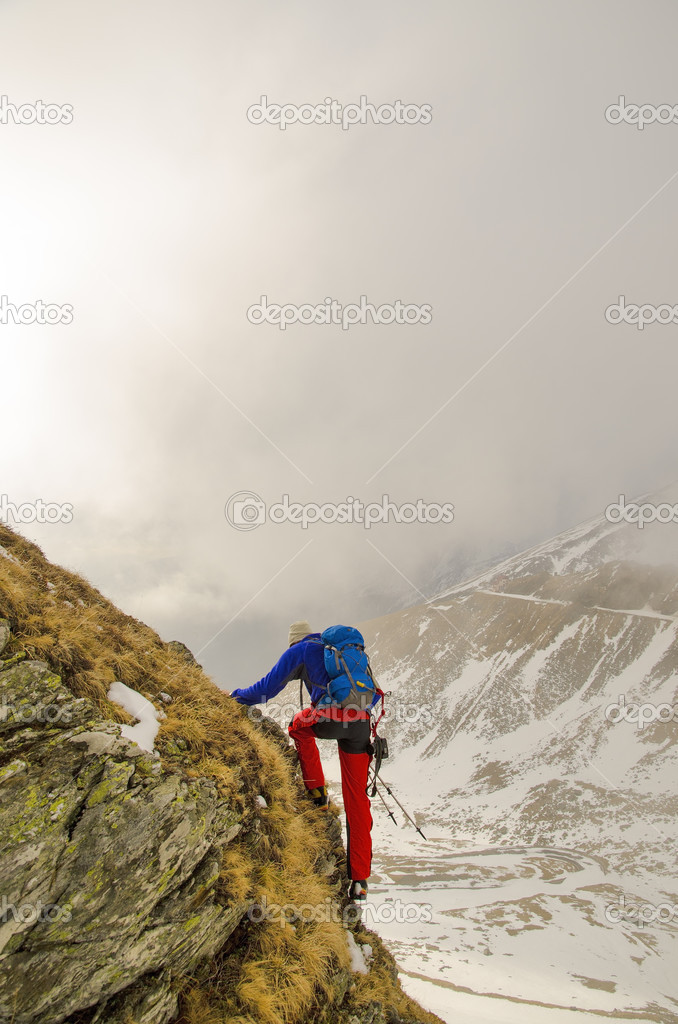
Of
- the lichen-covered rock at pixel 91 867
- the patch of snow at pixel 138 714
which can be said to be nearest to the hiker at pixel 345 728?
the patch of snow at pixel 138 714

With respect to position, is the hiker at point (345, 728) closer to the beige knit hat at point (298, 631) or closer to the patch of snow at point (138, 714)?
the beige knit hat at point (298, 631)

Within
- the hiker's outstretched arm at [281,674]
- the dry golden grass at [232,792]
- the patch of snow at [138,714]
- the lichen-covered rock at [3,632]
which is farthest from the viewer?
the hiker's outstretched arm at [281,674]

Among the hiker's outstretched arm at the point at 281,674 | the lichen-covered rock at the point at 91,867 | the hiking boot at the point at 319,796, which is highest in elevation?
the hiker's outstretched arm at the point at 281,674

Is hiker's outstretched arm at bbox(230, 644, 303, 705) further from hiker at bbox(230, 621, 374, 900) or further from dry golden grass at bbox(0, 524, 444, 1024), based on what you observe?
dry golden grass at bbox(0, 524, 444, 1024)

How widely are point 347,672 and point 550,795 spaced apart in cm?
12894

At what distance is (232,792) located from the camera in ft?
22.2

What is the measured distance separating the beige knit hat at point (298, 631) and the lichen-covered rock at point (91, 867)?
334cm

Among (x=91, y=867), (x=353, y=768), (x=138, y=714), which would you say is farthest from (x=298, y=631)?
(x=91, y=867)

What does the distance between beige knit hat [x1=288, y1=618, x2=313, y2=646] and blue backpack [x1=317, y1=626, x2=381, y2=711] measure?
754mm

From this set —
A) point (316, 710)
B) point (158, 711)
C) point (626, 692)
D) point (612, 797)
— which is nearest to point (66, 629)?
point (158, 711)

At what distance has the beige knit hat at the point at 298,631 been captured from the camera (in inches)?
357

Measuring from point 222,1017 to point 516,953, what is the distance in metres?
71.4

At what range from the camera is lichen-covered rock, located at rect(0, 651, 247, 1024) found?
4512 mm

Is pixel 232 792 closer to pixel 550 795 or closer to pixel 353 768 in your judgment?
pixel 353 768
